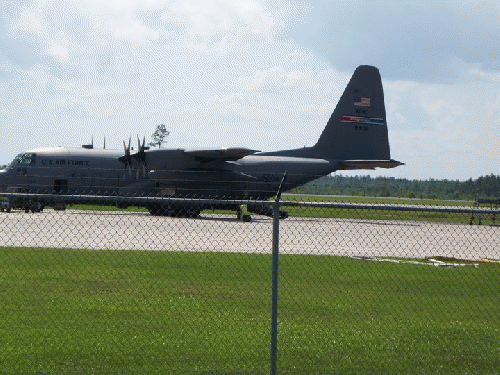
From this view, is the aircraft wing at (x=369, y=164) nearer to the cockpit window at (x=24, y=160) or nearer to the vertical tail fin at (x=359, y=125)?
the vertical tail fin at (x=359, y=125)

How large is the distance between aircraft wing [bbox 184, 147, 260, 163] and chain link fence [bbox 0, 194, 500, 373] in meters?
15.0

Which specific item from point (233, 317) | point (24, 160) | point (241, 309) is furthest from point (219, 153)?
point (233, 317)

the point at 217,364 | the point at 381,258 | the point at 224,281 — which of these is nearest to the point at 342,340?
the point at 217,364

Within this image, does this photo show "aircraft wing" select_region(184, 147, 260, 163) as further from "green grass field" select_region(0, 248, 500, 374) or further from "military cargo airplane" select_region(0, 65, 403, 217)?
"green grass field" select_region(0, 248, 500, 374)

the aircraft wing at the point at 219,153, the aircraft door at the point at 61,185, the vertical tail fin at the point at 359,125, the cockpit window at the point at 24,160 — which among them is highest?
the vertical tail fin at the point at 359,125

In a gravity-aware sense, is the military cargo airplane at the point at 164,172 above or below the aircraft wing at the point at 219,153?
below

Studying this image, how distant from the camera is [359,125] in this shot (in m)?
39.0

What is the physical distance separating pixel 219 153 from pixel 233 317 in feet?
78.8

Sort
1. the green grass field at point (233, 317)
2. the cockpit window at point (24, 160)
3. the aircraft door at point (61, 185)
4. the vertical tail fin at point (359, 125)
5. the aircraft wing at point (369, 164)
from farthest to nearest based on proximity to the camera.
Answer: the vertical tail fin at point (359, 125), the aircraft wing at point (369, 164), the cockpit window at point (24, 160), the aircraft door at point (61, 185), the green grass field at point (233, 317)

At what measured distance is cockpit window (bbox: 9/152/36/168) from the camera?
34.6m

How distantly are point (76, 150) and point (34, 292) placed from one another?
25.2 metres

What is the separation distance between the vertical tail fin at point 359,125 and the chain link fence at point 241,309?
70.2ft

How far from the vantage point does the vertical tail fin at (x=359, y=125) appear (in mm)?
38719

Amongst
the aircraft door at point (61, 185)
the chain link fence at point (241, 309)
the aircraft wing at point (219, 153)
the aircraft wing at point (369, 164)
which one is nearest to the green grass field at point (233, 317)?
the chain link fence at point (241, 309)
